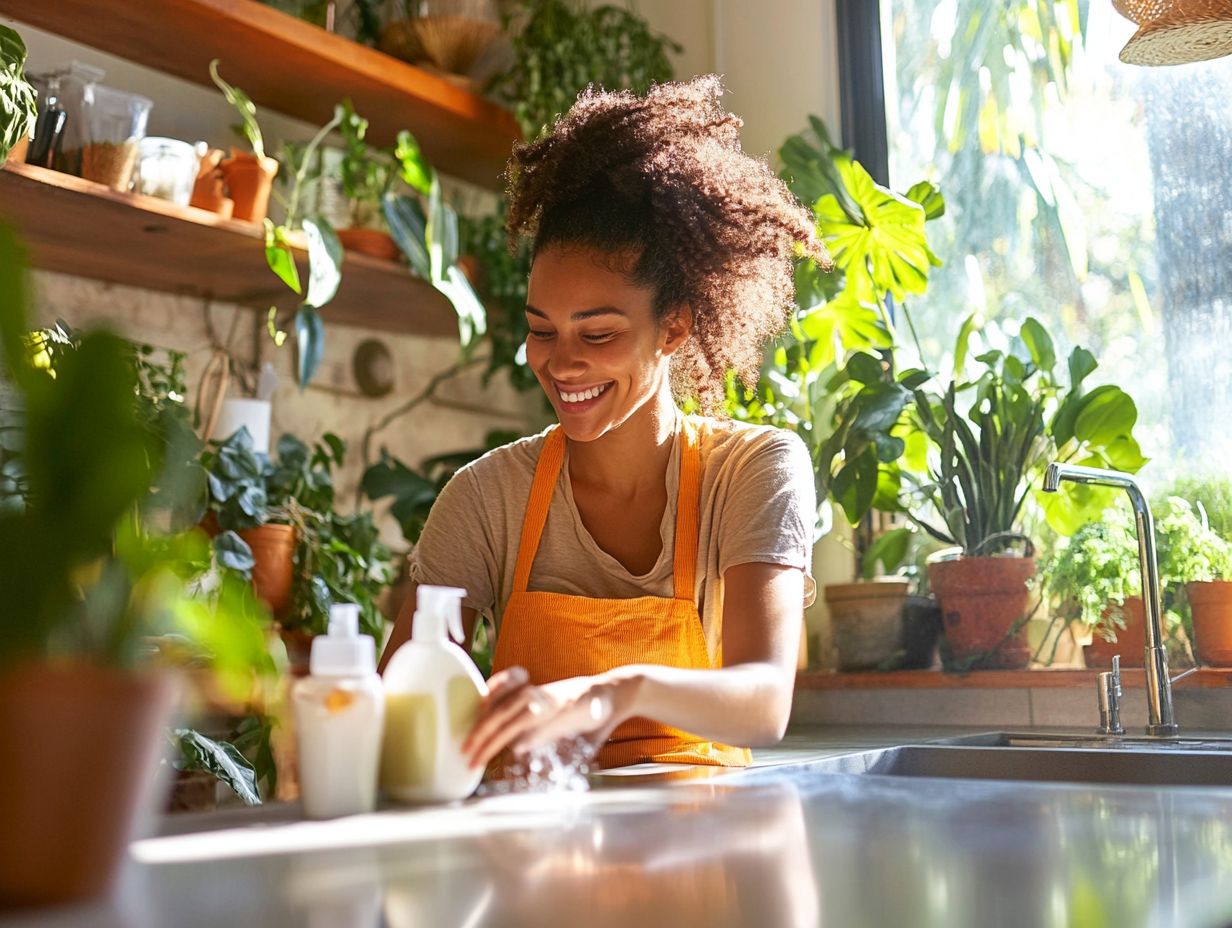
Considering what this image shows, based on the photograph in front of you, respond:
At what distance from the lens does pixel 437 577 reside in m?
1.75

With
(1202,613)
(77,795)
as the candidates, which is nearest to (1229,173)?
(1202,613)

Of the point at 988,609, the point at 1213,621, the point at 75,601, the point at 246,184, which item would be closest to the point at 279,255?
the point at 246,184

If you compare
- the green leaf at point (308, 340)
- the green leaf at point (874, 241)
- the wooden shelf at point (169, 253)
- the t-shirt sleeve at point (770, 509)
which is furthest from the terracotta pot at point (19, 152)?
the green leaf at point (874, 241)

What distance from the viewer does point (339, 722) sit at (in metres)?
0.99

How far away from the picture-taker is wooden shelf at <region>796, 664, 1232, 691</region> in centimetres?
231

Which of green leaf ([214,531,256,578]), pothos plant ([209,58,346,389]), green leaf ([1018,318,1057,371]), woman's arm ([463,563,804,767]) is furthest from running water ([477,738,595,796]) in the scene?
green leaf ([1018,318,1057,371])

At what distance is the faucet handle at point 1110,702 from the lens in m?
2.04

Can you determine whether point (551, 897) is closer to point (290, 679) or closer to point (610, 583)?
point (290, 679)

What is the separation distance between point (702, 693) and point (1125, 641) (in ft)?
4.83

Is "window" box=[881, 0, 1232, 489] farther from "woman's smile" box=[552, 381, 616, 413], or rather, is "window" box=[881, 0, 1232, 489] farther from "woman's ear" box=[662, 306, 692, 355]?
"woman's smile" box=[552, 381, 616, 413]

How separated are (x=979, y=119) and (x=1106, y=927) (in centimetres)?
261

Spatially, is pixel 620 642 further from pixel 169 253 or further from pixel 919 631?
pixel 169 253

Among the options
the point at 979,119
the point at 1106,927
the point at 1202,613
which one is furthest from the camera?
the point at 979,119

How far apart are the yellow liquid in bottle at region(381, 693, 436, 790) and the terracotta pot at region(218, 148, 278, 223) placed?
186 cm
